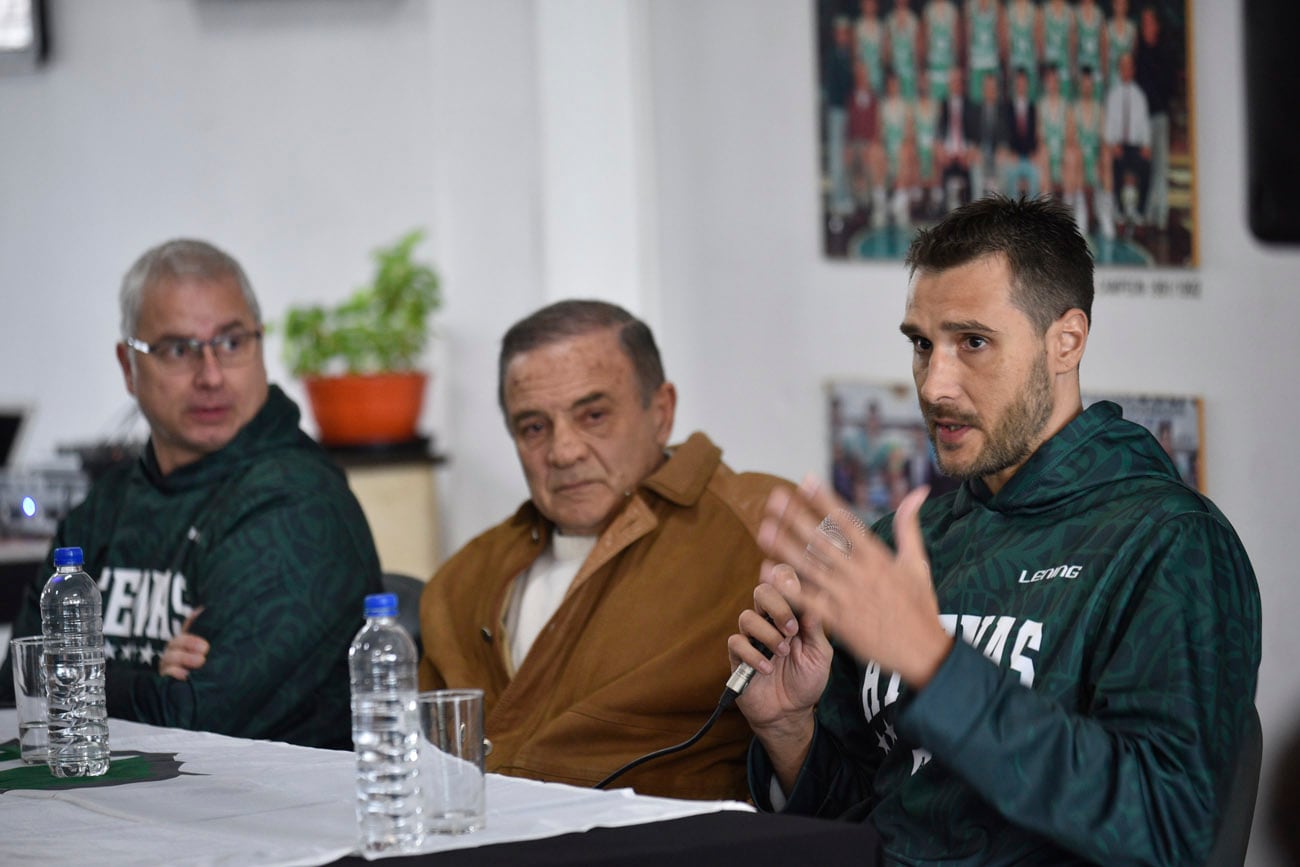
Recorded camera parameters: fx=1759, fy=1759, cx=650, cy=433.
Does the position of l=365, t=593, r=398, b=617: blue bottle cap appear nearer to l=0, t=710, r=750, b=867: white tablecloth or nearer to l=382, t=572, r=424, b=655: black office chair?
l=0, t=710, r=750, b=867: white tablecloth

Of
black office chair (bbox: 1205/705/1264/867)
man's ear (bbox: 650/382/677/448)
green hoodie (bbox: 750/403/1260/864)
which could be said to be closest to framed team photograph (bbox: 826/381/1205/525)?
man's ear (bbox: 650/382/677/448)

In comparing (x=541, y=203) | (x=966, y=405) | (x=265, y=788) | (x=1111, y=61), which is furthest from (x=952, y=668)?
(x=541, y=203)

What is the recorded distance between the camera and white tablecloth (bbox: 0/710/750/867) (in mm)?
1717

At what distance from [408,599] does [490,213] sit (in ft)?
7.66

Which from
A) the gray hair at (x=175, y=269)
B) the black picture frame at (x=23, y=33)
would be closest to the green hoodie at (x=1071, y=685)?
the gray hair at (x=175, y=269)

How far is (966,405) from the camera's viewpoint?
2.18 metres

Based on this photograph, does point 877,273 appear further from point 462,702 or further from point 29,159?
point 29,159

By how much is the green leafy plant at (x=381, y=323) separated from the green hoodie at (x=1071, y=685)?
10.7 feet

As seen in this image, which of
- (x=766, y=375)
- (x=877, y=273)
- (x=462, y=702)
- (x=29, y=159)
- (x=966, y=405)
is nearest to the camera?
(x=462, y=702)

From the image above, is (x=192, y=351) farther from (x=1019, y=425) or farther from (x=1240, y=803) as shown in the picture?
(x=1240, y=803)

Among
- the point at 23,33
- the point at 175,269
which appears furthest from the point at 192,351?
the point at 23,33

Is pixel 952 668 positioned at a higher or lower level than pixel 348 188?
lower

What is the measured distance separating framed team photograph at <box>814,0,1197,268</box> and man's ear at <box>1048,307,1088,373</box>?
1.25 metres

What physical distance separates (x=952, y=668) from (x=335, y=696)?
4.63 ft
